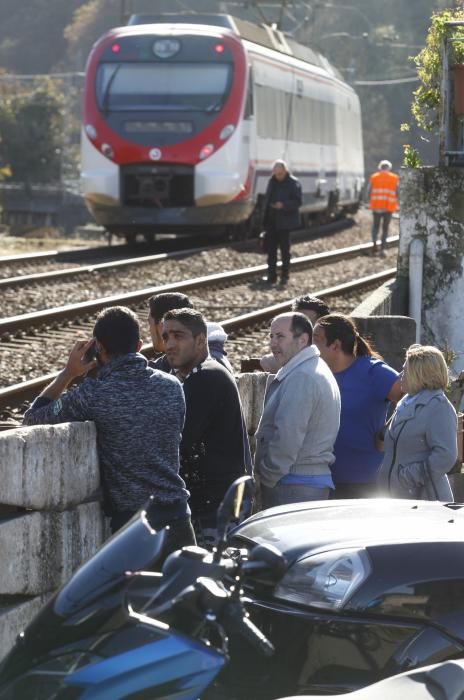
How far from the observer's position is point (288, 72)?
28062 mm

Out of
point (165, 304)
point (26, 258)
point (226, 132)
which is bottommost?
point (26, 258)

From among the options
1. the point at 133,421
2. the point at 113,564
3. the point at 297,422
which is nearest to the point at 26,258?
the point at 297,422

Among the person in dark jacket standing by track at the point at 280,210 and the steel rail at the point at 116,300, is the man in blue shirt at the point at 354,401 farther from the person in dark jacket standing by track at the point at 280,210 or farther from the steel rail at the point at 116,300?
the person in dark jacket standing by track at the point at 280,210

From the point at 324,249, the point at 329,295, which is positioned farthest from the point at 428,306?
the point at 324,249

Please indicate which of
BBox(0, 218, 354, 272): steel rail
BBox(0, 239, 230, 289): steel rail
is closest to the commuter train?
BBox(0, 218, 354, 272): steel rail

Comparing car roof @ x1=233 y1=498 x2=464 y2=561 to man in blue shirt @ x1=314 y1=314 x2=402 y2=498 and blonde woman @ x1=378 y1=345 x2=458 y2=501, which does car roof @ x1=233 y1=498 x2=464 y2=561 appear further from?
man in blue shirt @ x1=314 y1=314 x2=402 y2=498

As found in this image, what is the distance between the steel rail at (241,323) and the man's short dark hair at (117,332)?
497 centimetres

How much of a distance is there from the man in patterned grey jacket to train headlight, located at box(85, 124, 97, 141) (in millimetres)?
18668

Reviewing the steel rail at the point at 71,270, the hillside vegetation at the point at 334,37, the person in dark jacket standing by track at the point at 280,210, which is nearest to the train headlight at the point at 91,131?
the steel rail at the point at 71,270

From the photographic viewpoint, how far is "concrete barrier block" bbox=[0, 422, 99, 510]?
518cm

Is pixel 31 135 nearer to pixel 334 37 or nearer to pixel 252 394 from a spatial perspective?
pixel 334 37

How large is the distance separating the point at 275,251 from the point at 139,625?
15969 millimetres

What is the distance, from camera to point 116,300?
1589 cm

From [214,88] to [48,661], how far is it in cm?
2090
